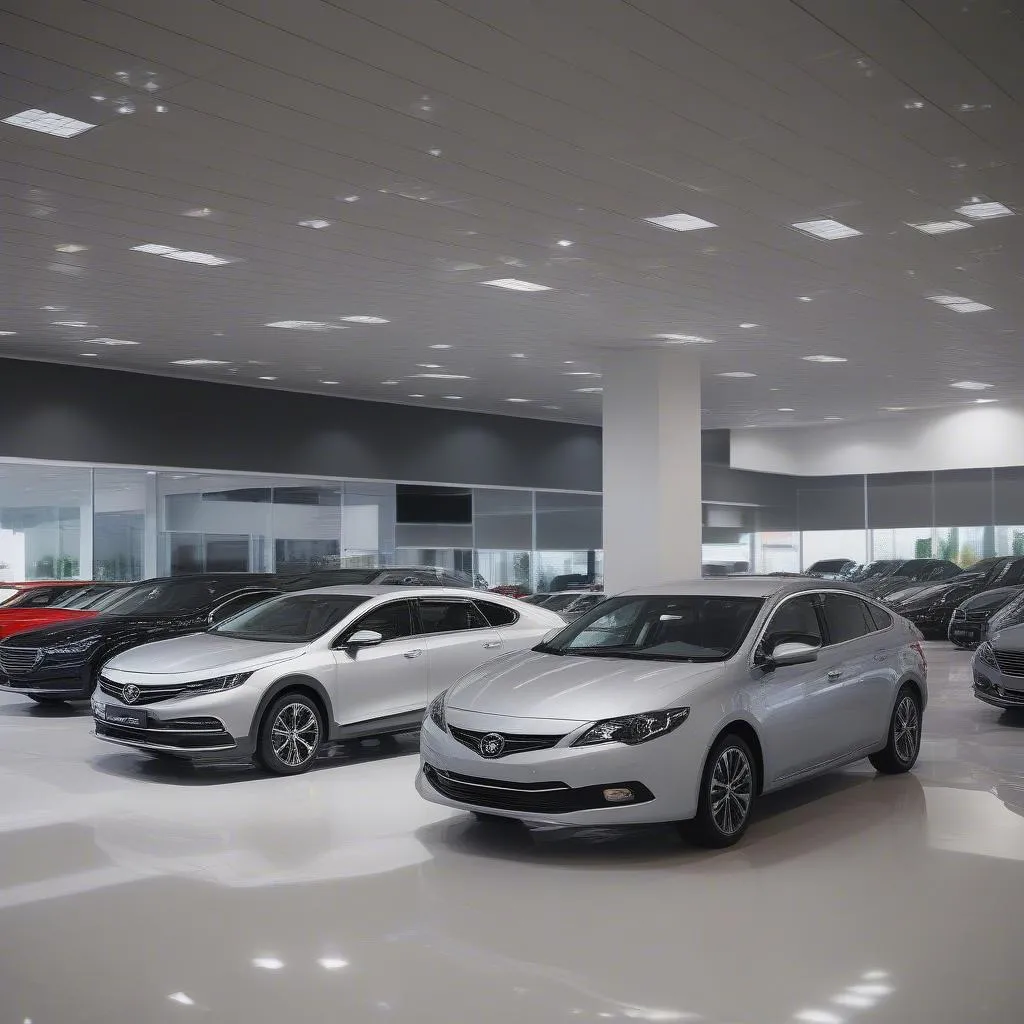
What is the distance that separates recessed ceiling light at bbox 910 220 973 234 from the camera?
11.6 meters

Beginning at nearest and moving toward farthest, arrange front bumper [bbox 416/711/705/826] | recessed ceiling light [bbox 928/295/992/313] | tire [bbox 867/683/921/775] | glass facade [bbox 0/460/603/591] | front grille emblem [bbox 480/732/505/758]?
front bumper [bbox 416/711/705/826] < front grille emblem [bbox 480/732/505/758] < tire [bbox 867/683/921/775] < recessed ceiling light [bbox 928/295/992/313] < glass facade [bbox 0/460/603/591]

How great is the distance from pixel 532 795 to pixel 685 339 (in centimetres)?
1262

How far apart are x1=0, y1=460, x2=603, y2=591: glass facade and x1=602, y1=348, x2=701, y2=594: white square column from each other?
7523 mm

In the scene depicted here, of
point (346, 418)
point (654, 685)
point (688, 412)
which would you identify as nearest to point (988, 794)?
point (654, 685)

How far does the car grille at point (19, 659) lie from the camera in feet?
40.4

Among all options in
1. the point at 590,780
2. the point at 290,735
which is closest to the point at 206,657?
the point at 290,735

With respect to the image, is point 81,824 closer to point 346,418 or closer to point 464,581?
point 464,581

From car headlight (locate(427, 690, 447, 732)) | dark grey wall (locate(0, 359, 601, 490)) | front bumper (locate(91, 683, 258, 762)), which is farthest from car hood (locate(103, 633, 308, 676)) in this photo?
dark grey wall (locate(0, 359, 601, 490))

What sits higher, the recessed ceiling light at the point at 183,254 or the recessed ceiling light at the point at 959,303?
the recessed ceiling light at the point at 959,303

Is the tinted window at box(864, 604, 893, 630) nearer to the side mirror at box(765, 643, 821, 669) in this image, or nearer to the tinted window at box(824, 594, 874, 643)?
the tinted window at box(824, 594, 874, 643)

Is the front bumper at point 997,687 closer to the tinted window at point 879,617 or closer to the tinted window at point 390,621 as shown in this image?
the tinted window at point 879,617

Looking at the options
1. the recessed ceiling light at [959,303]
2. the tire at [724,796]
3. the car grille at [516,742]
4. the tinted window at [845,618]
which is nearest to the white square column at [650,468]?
the recessed ceiling light at [959,303]

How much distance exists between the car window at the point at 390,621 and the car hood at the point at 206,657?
0.67m

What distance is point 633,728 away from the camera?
242 inches
